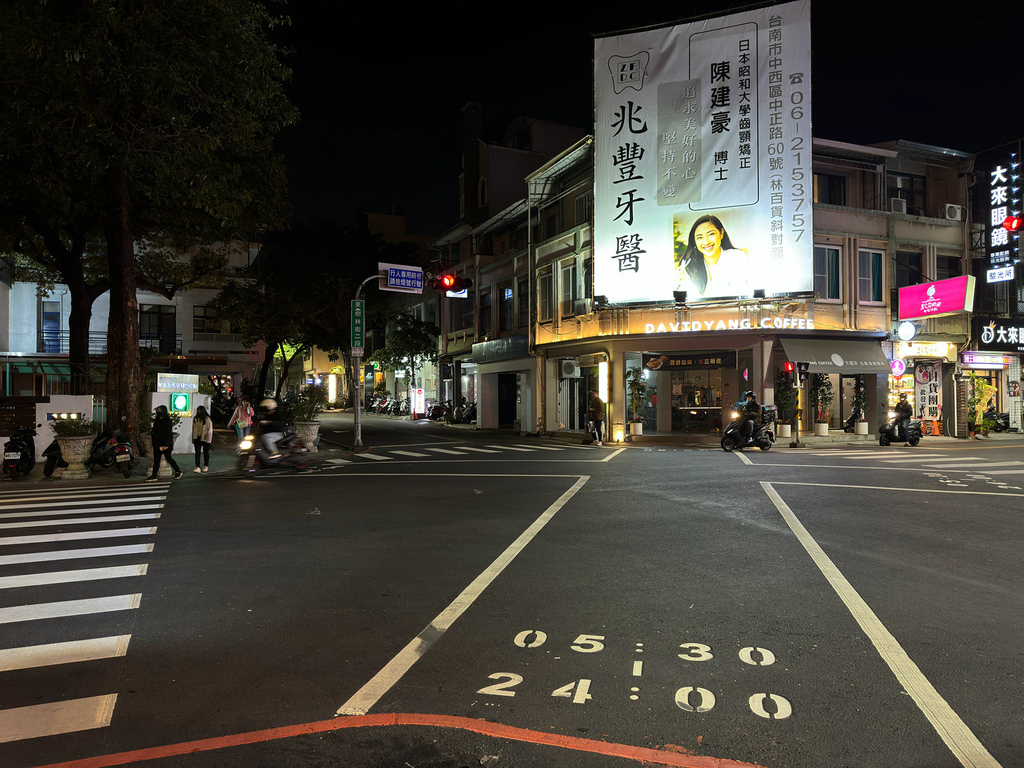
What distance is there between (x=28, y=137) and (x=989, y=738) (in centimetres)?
2031

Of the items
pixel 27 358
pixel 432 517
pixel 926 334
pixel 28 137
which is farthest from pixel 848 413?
pixel 27 358

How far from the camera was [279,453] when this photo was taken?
16.0m

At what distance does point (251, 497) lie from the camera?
12.0 metres

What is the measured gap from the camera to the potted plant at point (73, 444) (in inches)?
595

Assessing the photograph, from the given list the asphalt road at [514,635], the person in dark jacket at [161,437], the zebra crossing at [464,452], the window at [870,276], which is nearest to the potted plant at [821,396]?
the window at [870,276]

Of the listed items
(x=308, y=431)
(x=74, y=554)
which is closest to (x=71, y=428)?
(x=308, y=431)

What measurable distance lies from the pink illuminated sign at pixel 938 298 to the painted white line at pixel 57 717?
92.9 ft

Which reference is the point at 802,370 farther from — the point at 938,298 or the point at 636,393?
the point at 938,298

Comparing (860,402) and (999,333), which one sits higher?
(999,333)

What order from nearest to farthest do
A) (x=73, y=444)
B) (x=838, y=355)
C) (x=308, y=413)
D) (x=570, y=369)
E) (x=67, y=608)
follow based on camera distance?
(x=67, y=608) → (x=73, y=444) → (x=308, y=413) → (x=838, y=355) → (x=570, y=369)

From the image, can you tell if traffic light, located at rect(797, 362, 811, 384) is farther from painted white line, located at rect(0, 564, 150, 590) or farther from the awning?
painted white line, located at rect(0, 564, 150, 590)

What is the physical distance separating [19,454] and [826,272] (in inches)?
1056

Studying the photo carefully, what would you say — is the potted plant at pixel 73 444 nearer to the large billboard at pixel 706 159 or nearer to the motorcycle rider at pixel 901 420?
the large billboard at pixel 706 159

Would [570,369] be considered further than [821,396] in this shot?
Yes
